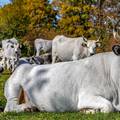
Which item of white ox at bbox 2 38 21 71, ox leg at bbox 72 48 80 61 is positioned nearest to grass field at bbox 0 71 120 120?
white ox at bbox 2 38 21 71

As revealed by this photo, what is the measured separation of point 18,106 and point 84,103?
140 cm

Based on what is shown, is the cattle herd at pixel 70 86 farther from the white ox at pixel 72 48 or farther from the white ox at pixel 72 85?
the white ox at pixel 72 48

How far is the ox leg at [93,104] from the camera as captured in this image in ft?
Result: 26.7

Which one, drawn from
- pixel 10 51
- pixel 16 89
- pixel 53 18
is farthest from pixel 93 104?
pixel 53 18

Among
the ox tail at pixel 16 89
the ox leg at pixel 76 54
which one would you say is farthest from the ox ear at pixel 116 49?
the ox leg at pixel 76 54

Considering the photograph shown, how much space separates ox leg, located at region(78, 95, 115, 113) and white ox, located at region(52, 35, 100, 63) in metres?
25.4

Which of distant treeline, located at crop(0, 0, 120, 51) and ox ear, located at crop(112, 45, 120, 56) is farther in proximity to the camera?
distant treeline, located at crop(0, 0, 120, 51)

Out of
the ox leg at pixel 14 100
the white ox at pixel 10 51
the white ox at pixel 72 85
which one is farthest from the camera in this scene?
the white ox at pixel 10 51

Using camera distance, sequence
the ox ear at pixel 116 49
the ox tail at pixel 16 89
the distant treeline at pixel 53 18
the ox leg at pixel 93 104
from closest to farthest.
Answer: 1. the ox leg at pixel 93 104
2. the ox ear at pixel 116 49
3. the ox tail at pixel 16 89
4. the distant treeline at pixel 53 18

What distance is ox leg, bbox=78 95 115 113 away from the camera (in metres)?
8.14

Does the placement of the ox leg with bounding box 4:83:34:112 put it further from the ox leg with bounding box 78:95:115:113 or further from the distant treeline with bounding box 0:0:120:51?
the distant treeline with bounding box 0:0:120:51

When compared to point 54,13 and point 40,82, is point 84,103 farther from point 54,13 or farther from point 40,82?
point 54,13

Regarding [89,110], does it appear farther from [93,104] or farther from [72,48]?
[72,48]

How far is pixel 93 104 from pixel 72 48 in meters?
28.6
